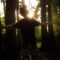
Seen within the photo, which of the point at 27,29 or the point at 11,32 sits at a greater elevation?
the point at 27,29

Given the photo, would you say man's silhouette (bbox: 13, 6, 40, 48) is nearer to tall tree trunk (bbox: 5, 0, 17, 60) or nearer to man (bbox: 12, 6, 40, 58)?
man (bbox: 12, 6, 40, 58)

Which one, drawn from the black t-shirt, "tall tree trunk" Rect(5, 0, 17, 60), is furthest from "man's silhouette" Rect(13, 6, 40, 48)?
"tall tree trunk" Rect(5, 0, 17, 60)

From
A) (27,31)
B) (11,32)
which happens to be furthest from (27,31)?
(11,32)

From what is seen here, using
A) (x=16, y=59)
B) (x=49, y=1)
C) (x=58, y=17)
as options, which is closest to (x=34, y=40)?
(x=16, y=59)

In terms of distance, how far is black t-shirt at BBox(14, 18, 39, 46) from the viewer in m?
5.88

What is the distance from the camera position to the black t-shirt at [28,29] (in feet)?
19.3

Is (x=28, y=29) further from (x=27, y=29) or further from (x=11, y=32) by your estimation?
(x=11, y=32)

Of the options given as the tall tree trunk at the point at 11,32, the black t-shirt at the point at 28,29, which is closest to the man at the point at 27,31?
the black t-shirt at the point at 28,29

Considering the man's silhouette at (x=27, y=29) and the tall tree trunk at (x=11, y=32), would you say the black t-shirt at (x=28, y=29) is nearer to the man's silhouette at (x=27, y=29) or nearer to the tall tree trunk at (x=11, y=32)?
the man's silhouette at (x=27, y=29)

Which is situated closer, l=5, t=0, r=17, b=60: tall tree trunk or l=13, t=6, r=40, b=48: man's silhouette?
l=13, t=6, r=40, b=48: man's silhouette

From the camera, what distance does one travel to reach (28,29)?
5.98 m

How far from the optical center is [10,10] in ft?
32.7

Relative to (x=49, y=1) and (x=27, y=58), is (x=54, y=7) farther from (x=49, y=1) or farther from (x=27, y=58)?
(x=27, y=58)

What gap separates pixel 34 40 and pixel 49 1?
1308 centimetres
